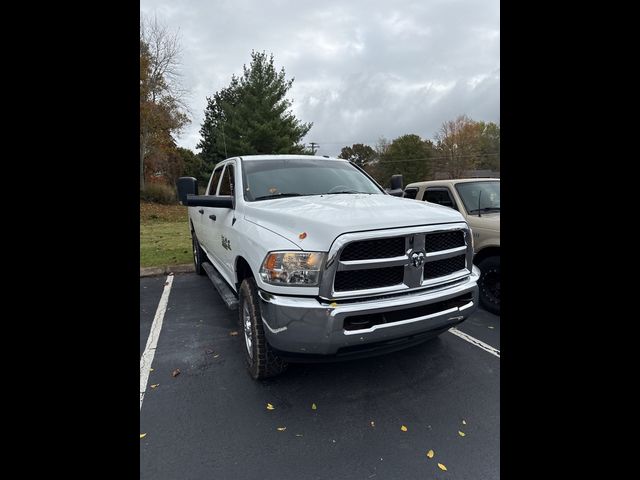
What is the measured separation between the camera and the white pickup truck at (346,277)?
234 centimetres

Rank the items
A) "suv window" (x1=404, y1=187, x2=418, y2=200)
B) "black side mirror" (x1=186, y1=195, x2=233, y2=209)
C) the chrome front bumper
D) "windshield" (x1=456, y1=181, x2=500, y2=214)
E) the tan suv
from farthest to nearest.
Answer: "suv window" (x1=404, y1=187, x2=418, y2=200) → "windshield" (x1=456, y1=181, x2=500, y2=214) → the tan suv → "black side mirror" (x1=186, y1=195, x2=233, y2=209) → the chrome front bumper

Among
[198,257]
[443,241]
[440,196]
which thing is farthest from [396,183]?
[198,257]

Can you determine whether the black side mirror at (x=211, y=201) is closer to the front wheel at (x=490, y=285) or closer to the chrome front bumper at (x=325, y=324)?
the chrome front bumper at (x=325, y=324)

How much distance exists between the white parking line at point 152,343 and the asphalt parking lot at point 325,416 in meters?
0.06

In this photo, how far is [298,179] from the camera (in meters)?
3.86

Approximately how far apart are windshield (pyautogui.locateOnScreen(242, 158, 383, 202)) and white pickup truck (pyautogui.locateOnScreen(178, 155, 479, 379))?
0.42m

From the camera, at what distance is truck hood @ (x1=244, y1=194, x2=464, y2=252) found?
2406 mm

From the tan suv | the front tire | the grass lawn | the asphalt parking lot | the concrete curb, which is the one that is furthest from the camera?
the grass lawn

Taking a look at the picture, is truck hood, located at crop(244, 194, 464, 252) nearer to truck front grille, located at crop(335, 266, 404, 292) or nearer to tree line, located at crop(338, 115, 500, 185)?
truck front grille, located at crop(335, 266, 404, 292)

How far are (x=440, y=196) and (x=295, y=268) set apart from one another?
3.93 m

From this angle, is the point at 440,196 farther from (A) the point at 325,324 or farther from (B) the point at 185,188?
(A) the point at 325,324

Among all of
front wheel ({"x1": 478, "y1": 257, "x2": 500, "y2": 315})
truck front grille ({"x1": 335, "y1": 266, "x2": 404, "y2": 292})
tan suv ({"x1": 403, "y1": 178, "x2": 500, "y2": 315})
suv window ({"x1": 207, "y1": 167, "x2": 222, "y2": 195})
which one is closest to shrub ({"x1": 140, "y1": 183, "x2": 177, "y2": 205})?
suv window ({"x1": 207, "y1": 167, "x2": 222, "y2": 195})
